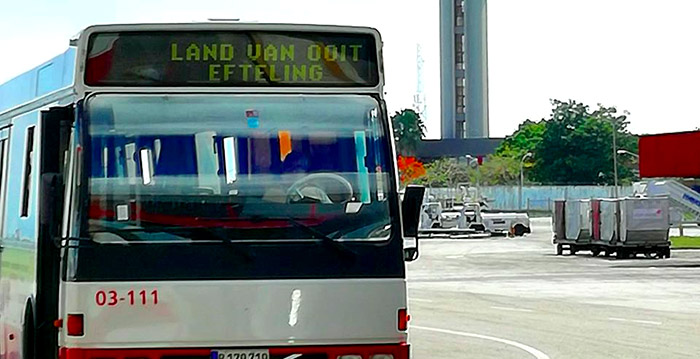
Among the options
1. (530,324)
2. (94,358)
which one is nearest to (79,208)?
(94,358)

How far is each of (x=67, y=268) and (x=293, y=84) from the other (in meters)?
1.71

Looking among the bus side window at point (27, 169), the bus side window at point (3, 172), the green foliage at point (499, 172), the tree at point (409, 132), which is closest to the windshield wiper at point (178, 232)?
the bus side window at point (27, 169)

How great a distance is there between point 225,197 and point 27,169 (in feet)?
6.97

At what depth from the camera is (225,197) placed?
26.2 ft

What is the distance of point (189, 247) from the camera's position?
7879 mm

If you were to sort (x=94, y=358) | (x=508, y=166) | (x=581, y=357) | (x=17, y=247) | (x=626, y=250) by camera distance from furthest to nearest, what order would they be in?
(x=508, y=166)
(x=626, y=250)
(x=581, y=357)
(x=17, y=247)
(x=94, y=358)

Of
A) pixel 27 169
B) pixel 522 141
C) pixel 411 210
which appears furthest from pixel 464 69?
pixel 411 210

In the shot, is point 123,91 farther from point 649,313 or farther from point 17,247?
point 649,313

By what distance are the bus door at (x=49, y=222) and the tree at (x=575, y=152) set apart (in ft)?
433

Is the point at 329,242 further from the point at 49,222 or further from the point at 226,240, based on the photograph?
the point at 49,222

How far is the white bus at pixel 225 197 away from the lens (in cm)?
786

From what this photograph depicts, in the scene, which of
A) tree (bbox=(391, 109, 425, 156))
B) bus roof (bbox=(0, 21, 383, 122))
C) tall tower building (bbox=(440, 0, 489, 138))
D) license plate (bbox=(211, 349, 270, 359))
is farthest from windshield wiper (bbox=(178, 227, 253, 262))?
tree (bbox=(391, 109, 425, 156))

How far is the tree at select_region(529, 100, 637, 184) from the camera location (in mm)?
139375

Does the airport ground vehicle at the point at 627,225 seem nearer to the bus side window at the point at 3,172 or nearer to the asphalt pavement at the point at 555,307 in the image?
the asphalt pavement at the point at 555,307
